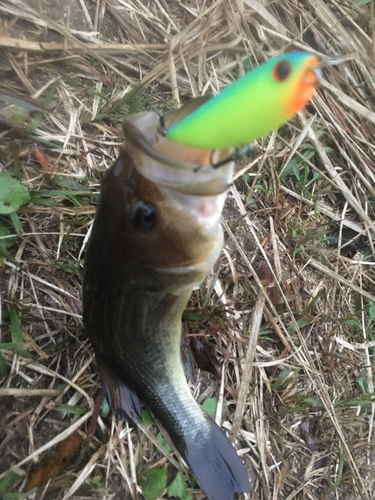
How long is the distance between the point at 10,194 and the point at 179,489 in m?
1.69

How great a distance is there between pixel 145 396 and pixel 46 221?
3.41 ft

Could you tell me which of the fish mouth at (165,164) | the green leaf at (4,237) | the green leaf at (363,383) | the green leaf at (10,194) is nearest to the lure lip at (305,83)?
the fish mouth at (165,164)

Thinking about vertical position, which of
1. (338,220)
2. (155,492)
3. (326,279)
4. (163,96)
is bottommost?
(155,492)

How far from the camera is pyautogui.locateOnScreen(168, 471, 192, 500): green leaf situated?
2004 millimetres

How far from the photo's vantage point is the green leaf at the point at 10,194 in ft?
6.36

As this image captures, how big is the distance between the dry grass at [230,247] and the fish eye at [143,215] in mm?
992

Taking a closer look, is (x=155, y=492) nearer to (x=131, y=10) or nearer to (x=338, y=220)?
(x=338, y=220)

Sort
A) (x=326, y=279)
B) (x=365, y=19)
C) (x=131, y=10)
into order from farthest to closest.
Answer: (x=365, y=19)
(x=326, y=279)
(x=131, y=10)

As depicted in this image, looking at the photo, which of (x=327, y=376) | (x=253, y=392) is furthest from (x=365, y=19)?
(x=253, y=392)

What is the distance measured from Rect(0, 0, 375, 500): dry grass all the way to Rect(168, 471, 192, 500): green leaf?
0.38ft

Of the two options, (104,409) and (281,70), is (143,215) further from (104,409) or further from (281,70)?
(104,409)

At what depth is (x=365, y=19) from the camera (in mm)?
3088

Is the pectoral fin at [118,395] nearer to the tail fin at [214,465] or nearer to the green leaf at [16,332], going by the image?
the tail fin at [214,465]

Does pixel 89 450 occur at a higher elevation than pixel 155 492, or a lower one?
higher
